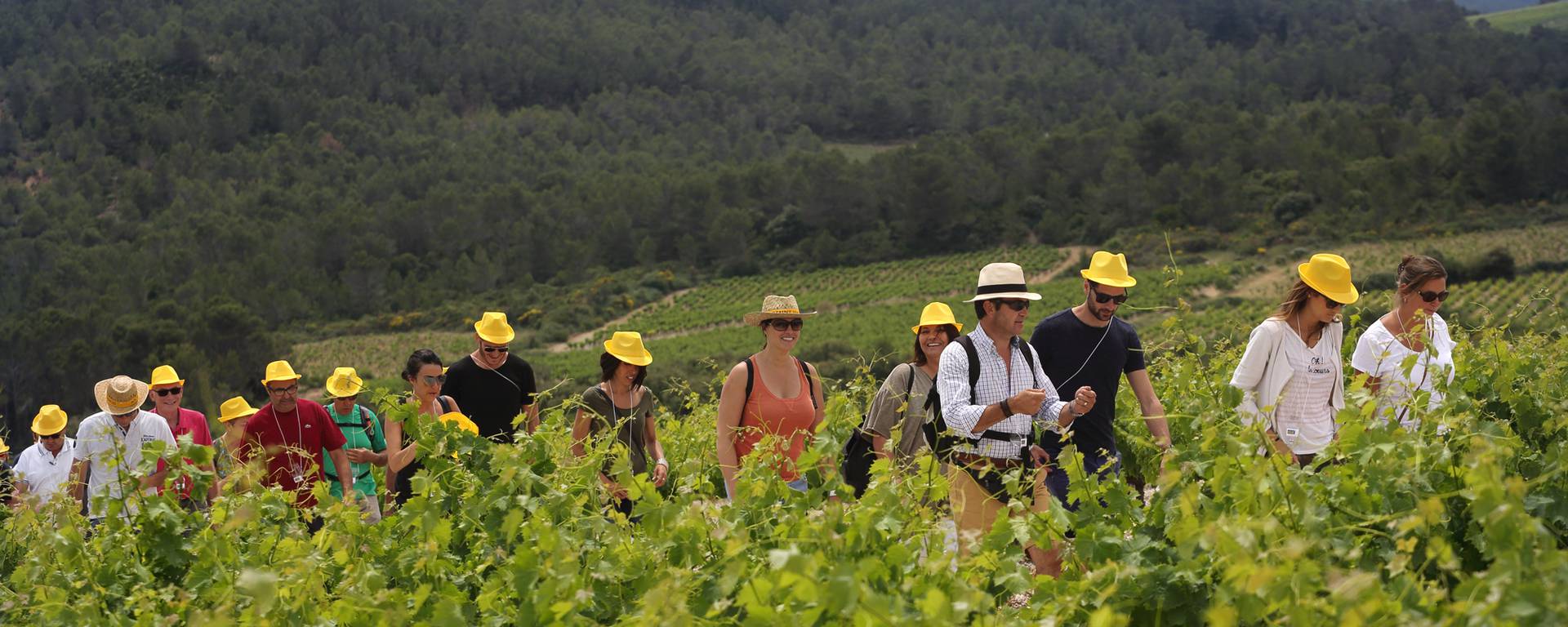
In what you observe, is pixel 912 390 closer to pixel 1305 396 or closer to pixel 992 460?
pixel 992 460

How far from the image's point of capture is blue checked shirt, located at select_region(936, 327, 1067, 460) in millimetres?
4934

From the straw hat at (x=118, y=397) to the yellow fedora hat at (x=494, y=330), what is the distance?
160 centimetres

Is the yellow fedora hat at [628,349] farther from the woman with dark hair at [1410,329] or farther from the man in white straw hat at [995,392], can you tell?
the woman with dark hair at [1410,329]

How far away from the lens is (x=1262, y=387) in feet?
Result: 16.8

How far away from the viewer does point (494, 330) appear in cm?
704

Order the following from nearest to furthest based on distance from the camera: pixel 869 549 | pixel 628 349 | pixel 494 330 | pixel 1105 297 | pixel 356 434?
pixel 869 549, pixel 1105 297, pixel 628 349, pixel 494 330, pixel 356 434

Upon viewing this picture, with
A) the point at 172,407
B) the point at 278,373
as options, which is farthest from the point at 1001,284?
the point at 172,407

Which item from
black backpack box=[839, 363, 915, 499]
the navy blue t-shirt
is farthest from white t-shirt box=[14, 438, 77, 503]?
the navy blue t-shirt

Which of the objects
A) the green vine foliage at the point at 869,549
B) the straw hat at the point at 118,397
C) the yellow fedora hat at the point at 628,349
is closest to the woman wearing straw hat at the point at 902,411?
the green vine foliage at the point at 869,549

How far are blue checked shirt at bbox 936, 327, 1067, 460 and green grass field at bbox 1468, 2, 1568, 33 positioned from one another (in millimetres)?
188745

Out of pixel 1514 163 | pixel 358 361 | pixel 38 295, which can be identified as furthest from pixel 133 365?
pixel 1514 163

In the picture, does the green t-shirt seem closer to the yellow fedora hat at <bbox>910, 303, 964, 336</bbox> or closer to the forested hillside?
the yellow fedora hat at <bbox>910, 303, 964, 336</bbox>

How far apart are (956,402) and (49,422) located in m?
Answer: 5.48

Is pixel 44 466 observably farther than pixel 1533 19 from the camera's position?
No
